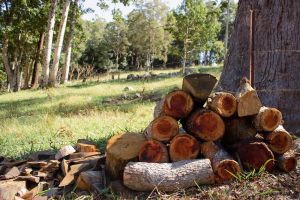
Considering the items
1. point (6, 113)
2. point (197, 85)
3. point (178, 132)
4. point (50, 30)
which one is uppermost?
point (50, 30)

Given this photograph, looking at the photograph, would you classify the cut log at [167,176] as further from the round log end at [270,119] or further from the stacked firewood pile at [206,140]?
the round log end at [270,119]

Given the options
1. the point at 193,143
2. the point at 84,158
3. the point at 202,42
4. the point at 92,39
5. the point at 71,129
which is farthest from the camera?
the point at 92,39

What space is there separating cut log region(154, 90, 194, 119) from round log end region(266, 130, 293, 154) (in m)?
0.88

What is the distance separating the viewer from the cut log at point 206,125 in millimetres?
4125

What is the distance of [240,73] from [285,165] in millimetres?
2231

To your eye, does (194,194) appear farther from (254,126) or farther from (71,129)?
Answer: (71,129)

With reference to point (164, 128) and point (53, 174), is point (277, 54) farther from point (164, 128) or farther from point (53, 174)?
point (53, 174)

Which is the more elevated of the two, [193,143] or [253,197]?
[193,143]

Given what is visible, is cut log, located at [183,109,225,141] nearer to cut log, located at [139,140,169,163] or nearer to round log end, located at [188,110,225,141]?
round log end, located at [188,110,225,141]

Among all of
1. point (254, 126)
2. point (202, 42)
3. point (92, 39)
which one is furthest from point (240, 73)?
point (92, 39)

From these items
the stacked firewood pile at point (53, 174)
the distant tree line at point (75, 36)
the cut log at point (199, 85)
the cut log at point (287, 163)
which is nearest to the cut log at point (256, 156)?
the cut log at point (287, 163)

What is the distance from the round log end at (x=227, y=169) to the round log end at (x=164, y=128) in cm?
55

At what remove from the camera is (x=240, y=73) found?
6.14 meters

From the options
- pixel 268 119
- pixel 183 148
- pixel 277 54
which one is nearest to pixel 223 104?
pixel 268 119
